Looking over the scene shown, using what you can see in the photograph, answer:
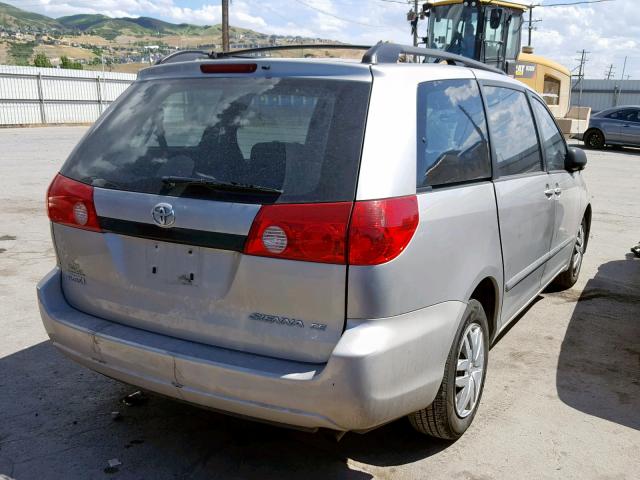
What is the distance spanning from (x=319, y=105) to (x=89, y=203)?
1125 millimetres

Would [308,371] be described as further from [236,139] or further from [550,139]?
[550,139]

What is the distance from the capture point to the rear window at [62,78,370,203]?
7.98 ft

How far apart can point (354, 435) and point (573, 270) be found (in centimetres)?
338

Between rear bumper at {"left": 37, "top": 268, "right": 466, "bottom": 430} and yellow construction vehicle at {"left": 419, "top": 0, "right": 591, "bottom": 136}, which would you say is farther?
yellow construction vehicle at {"left": 419, "top": 0, "right": 591, "bottom": 136}

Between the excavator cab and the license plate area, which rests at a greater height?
the excavator cab

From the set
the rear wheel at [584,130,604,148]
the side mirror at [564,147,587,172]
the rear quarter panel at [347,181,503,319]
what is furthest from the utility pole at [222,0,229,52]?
the rear quarter panel at [347,181,503,319]

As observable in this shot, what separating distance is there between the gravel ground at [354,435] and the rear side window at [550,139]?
126 cm

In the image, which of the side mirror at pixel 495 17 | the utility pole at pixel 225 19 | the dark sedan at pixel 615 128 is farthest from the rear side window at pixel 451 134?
the utility pole at pixel 225 19

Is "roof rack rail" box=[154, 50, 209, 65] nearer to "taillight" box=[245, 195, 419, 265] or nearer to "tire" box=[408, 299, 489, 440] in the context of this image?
"taillight" box=[245, 195, 419, 265]

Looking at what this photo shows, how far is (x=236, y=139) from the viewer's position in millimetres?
2650

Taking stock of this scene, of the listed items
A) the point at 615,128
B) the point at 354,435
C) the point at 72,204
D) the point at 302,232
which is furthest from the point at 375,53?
the point at 615,128

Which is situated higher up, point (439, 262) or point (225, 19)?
point (225, 19)

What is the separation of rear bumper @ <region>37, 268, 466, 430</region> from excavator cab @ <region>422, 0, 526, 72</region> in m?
14.3

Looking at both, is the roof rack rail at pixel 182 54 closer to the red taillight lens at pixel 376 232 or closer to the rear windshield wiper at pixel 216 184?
the rear windshield wiper at pixel 216 184
